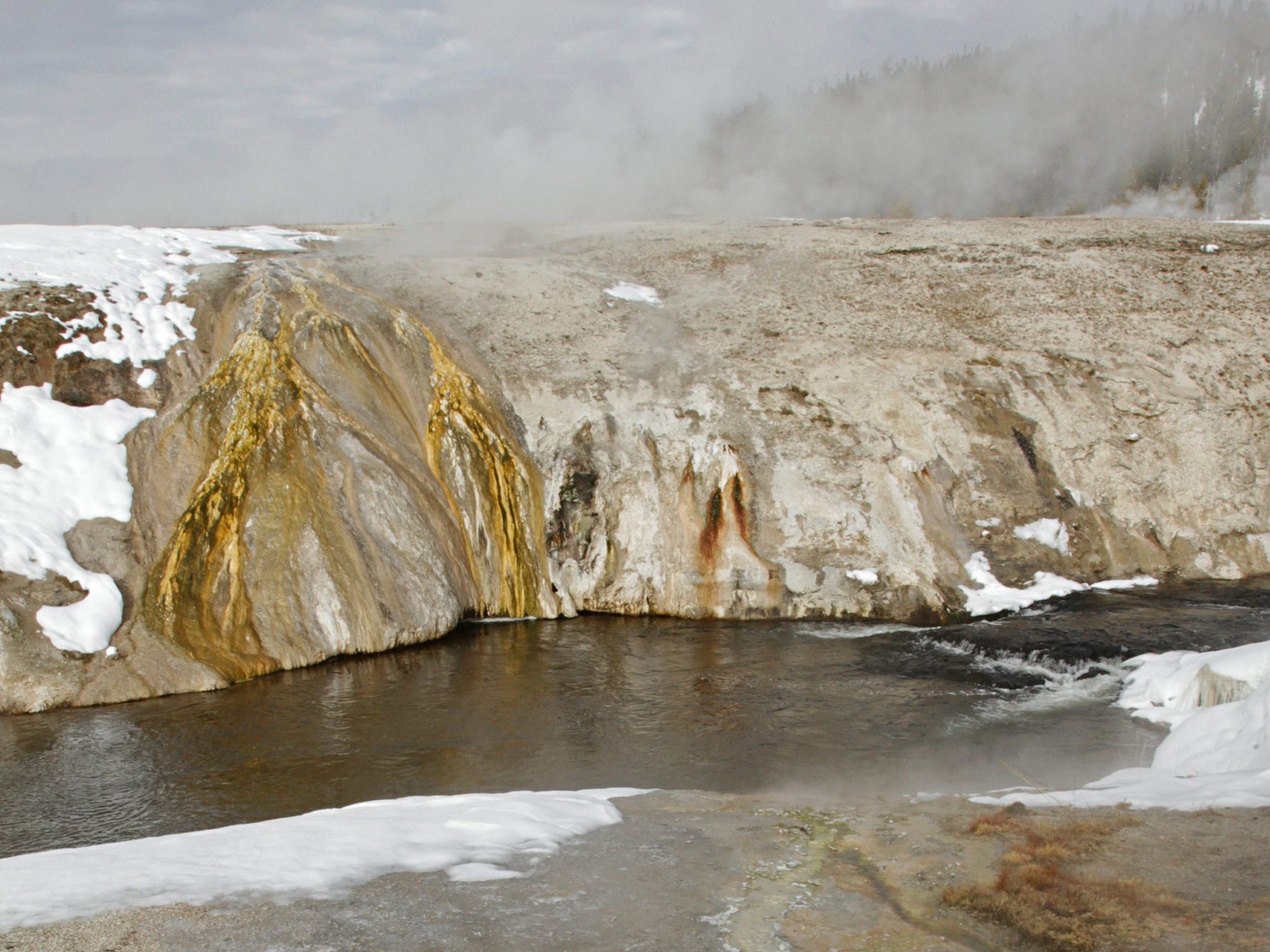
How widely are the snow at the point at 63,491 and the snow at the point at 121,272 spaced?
144 cm

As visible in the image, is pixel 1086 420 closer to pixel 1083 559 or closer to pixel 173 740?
pixel 1083 559

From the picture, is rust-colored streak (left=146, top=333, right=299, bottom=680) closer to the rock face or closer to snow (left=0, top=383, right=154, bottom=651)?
the rock face

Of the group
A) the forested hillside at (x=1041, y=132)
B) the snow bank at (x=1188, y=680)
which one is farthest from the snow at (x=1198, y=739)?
the forested hillside at (x=1041, y=132)

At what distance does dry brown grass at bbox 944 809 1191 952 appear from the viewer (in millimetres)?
6004

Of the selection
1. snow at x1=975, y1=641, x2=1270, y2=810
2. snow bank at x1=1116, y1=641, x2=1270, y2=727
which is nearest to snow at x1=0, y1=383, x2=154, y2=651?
snow at x1=975, y1=641, x2=1270, y2=810

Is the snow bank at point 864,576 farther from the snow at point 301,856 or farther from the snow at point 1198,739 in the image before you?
the snow at point 301,856

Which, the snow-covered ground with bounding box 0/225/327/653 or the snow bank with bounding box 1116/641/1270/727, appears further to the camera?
the snow-covered ground with bounding box 0/225/327/653

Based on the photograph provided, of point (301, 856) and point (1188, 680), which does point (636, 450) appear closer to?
point (1188, 680)

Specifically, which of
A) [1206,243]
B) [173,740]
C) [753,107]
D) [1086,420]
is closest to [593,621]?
[173,740]

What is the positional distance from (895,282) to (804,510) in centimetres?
891

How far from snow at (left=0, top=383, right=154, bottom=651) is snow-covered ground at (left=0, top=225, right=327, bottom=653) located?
0.05ft

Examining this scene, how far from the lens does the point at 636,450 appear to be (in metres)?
20.1

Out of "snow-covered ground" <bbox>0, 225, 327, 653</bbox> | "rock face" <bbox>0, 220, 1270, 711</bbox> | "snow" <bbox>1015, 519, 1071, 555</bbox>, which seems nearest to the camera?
"snow-covered ground" <bbox>0, 225, 327, 653</bbox>

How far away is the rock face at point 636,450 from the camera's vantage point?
16359 mm
